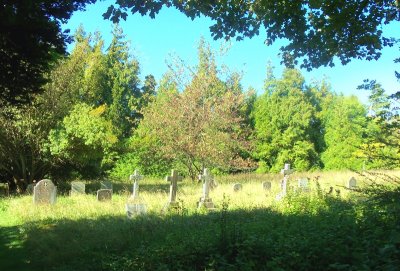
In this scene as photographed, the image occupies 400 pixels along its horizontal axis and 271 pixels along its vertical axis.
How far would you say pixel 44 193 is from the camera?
14766mm

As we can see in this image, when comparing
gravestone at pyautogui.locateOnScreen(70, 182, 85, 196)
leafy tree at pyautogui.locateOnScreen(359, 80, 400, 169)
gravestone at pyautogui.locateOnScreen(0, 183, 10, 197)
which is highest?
leafy tree at pyautogui.locateOnScreen(359, 80, 400, 169)

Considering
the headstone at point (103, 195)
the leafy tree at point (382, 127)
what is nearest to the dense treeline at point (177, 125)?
the leafy tree at point (382, 127)

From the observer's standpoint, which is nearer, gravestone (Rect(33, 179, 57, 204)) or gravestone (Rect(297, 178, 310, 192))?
gravestone (Rect(297, 178, 310, 192))

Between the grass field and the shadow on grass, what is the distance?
0.04 ft

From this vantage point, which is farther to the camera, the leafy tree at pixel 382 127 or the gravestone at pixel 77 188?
the gravestone at pixel 77 188

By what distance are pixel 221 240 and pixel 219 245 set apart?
11 cm

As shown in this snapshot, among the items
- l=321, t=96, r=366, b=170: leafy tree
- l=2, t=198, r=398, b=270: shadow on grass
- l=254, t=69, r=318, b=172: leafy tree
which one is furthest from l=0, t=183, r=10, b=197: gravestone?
l=321, t=96, r=366, b=170: leafy tree

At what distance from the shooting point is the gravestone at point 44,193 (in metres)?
14.6

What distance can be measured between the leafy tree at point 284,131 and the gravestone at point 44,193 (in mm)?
22805

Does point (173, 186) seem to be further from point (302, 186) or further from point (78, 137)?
point (78, 137)

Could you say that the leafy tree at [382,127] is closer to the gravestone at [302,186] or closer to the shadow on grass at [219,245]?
the shadow on grass at [219,245]

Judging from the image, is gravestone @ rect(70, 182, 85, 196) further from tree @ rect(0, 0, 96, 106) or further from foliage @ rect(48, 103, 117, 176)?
tree @ rect(0, 0, 96, 106)

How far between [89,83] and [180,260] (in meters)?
26.4

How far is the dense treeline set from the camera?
770 inches
